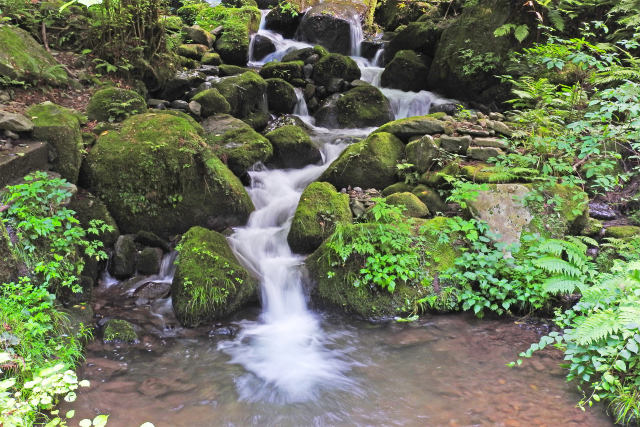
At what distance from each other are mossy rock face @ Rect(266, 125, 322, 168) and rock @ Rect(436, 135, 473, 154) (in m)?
2.99

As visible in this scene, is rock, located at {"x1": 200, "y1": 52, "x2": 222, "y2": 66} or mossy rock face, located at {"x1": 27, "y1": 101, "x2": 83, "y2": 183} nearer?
mossy rock face, located at {"x1": 27, "y1": 101, "x2": 83, "y2": 183}

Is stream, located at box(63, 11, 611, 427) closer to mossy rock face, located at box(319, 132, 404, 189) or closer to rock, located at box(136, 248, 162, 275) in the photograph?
rock, located at box(136, 248, 162, 275)

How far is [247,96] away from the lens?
9.59 meters

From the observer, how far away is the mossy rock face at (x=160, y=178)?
5.87m

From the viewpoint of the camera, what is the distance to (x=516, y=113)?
816 centimetres

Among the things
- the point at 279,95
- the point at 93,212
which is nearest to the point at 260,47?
the point at 279,95

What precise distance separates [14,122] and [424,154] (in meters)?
6.12

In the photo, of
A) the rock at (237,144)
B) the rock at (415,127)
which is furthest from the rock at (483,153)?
the rock at (237,144)

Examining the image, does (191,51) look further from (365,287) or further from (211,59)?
(365,287)

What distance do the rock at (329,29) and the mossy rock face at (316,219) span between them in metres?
10.2

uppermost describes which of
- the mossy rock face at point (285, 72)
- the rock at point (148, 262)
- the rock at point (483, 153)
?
the mossy rock face at point (285, 72)

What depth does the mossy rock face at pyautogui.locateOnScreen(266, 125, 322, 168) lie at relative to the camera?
8.37 metres

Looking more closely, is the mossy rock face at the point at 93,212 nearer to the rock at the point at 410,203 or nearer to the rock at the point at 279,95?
the rock at the point at 410,203

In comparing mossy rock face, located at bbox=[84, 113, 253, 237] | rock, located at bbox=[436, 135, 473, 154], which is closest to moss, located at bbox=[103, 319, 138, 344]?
mossy rock face, located at bbox=[84, 113, 253, 237]
